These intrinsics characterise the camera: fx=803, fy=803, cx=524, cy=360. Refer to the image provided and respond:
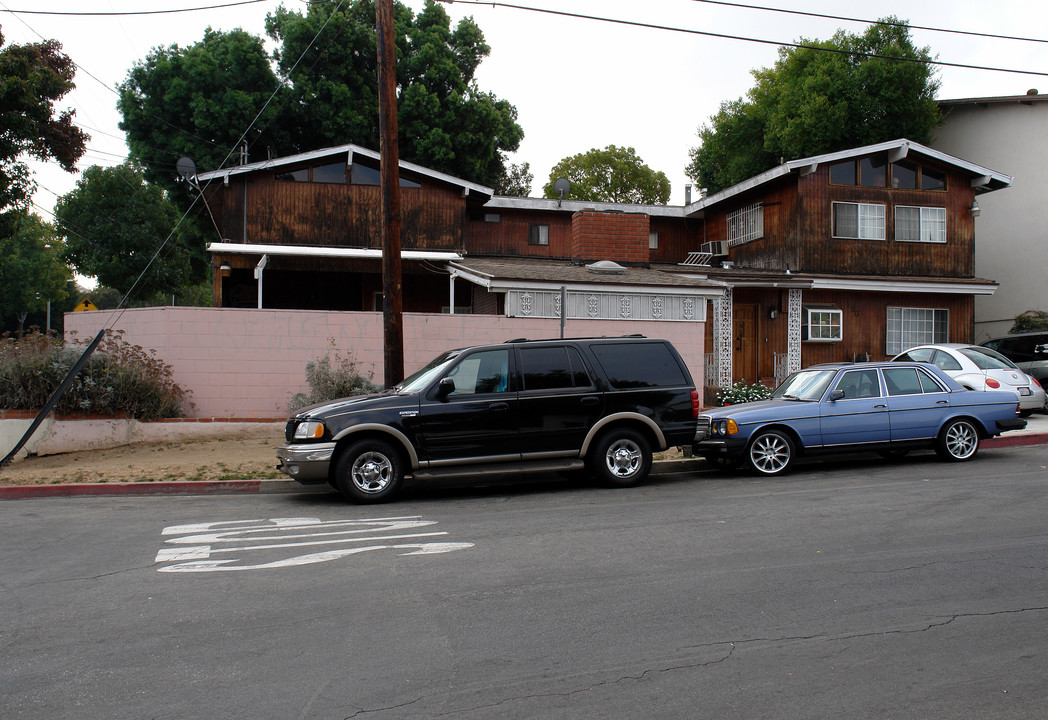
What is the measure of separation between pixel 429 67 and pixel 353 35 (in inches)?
135

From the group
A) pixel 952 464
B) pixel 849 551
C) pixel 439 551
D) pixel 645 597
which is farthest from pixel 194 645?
pixel 952 464

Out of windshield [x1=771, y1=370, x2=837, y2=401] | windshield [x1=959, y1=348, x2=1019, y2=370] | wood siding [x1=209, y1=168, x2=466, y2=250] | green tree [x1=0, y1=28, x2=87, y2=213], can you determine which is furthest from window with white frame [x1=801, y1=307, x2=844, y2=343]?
green tree [x1=0, y1=28, x2=87, y2=213]

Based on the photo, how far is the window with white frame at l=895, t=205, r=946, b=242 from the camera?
936 inches

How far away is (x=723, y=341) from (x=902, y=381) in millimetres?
9164

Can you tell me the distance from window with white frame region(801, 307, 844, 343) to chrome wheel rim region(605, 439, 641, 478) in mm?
14067

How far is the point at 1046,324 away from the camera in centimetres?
2375

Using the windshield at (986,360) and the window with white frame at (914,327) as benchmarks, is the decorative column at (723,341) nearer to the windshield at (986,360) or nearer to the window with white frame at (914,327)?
the window with white frame at (914,327)

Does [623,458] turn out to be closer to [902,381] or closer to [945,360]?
[902,381]

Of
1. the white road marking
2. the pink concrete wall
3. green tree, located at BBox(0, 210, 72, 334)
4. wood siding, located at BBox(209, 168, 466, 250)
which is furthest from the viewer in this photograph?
green tree, located at BBox(0, 210, 72, 334)

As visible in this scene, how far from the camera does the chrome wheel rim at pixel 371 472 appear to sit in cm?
934

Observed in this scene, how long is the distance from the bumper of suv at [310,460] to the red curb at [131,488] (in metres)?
1.71

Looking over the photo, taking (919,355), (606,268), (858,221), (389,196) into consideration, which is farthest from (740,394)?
(389,196)

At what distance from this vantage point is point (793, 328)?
2248 centimetres

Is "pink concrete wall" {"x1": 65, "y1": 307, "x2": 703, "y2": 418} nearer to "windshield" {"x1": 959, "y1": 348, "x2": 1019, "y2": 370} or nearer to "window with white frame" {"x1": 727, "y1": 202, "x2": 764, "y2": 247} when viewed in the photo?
"windshield" {"x1": 959, "y1": 348, "x2": 1019, "y2": 370}
